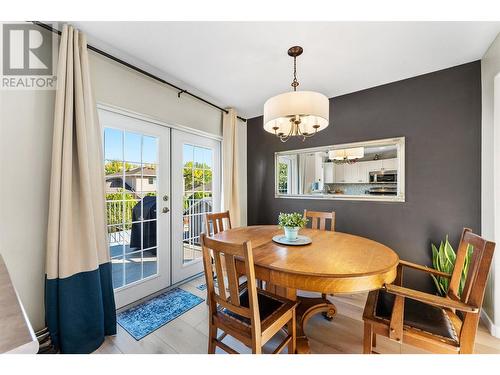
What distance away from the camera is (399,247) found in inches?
95.3

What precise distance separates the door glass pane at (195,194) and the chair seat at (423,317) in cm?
215

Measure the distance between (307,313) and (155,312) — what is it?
144 cm

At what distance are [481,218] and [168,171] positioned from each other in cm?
323

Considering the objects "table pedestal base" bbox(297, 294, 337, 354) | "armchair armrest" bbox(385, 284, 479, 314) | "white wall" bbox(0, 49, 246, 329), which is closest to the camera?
"armchair armrest" bbox(385, 284, 479, 314)

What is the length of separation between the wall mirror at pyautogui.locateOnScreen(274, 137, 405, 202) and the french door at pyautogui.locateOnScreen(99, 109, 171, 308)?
1798 millimetres

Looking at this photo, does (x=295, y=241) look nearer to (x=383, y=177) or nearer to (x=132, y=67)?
(x=383, y=177)

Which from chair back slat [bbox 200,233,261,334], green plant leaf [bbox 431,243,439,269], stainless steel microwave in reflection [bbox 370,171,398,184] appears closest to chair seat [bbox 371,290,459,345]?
chair back slat [bbox 200,233,261,334]

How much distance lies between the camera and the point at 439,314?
1272 millimetres

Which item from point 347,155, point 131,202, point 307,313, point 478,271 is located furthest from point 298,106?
point 131,202

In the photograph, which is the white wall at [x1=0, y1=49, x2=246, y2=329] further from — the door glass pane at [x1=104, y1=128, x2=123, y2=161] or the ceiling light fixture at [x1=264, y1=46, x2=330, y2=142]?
the ceiling light fixture at [x1=264, y1=46, x2=330, y2=142]

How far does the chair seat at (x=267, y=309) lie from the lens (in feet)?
4.13

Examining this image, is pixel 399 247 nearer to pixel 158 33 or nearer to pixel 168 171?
pixel 168 171

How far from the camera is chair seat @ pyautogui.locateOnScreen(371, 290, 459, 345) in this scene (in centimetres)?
115
